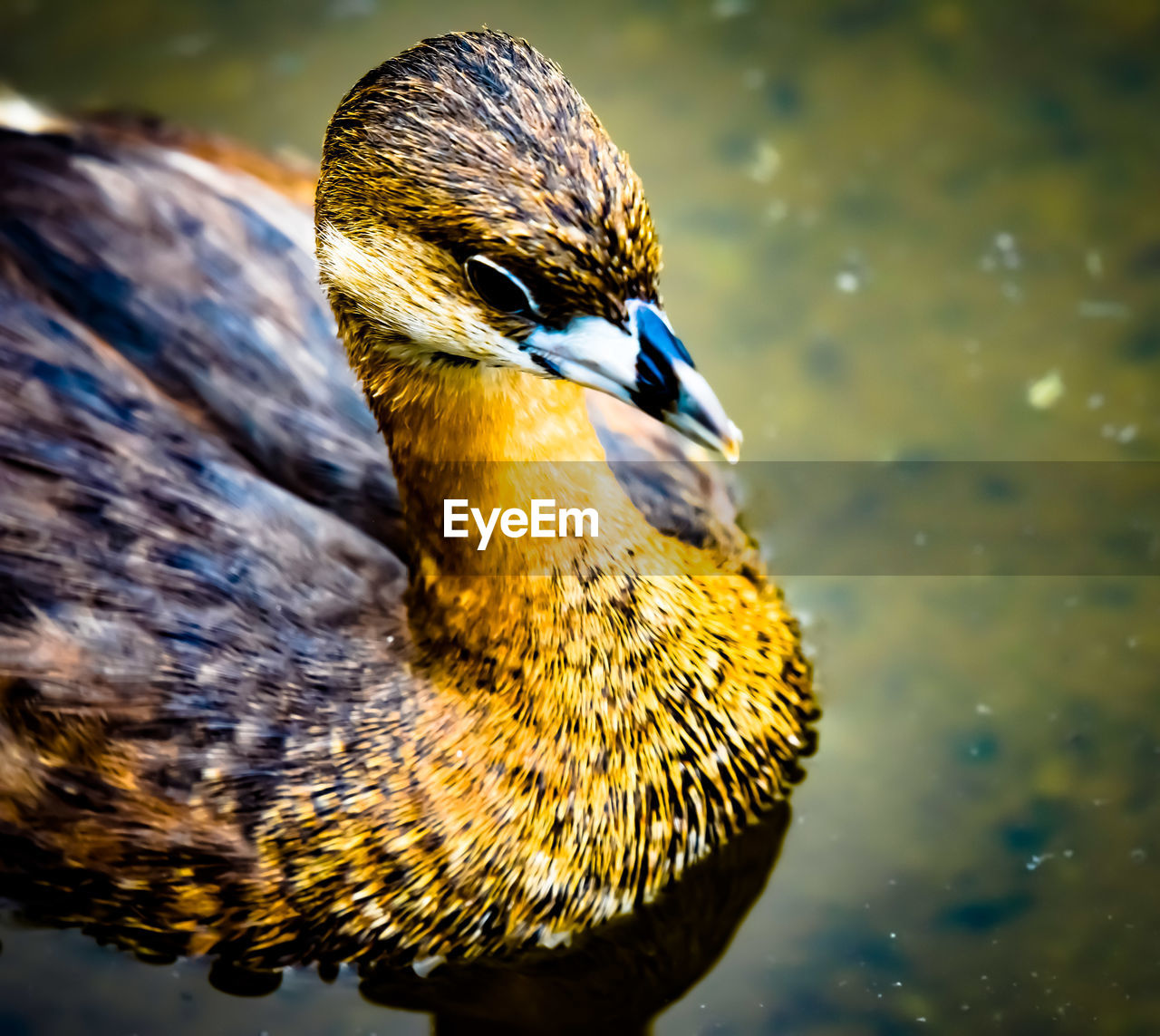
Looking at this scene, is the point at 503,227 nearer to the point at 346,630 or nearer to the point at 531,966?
the point at 346,630

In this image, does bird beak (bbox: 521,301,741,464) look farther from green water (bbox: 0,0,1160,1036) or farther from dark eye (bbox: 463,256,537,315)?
green water (bbox: 0,0,1160,1036)

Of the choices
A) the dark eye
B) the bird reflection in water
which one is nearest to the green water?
the bird reflection in water

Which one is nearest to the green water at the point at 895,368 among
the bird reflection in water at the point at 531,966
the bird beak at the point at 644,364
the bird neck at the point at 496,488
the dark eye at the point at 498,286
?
the bird reflection in water at the point at 531,966

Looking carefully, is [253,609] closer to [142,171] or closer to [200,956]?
[200,956]

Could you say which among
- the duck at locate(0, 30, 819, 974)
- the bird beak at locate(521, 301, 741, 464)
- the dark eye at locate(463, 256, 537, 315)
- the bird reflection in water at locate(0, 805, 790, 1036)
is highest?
the dark eye at locate(463, 256, 537, 315)

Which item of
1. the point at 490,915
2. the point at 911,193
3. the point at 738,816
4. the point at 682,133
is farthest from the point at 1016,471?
the point at 490,915

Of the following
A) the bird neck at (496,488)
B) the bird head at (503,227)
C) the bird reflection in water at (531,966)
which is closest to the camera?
the bird head at (503,227)

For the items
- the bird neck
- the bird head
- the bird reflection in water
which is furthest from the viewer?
the bird reflection in water

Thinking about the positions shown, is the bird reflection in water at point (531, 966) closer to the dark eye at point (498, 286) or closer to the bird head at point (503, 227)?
the bird head at point (503, 227)

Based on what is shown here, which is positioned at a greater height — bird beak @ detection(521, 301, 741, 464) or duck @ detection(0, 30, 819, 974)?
bird beak @ detection(521, 301, 741, 464)
